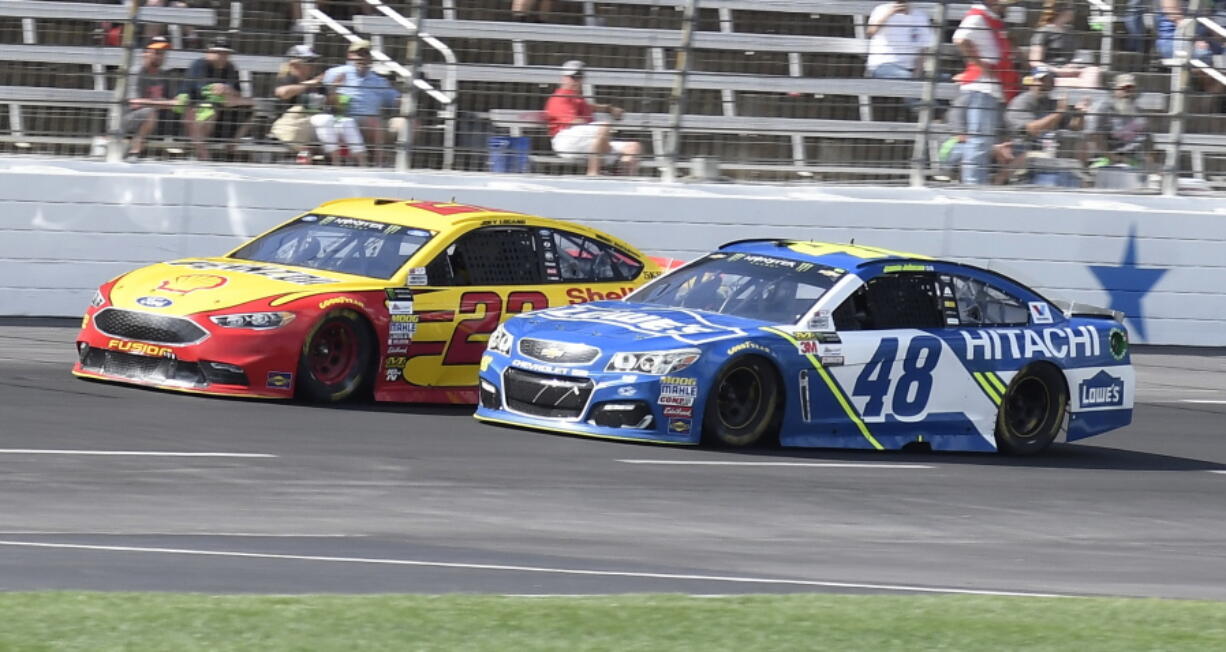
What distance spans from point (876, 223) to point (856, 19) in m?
1.91

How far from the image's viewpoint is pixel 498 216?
13445 mm

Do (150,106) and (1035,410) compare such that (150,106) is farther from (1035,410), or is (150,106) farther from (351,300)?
(1035,410)

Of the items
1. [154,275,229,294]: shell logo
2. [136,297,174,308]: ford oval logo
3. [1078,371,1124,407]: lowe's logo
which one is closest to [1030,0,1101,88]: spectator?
[1078,371,1124,407]: lowe's logo

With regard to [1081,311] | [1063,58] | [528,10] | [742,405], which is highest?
[528,10]

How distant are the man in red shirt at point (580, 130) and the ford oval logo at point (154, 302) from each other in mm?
5582

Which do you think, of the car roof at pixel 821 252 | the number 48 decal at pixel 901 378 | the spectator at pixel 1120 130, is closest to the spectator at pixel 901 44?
the spectator at pixel 1120 130

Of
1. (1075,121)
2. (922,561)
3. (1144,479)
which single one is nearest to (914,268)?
(1144,479)

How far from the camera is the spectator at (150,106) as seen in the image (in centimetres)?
1623

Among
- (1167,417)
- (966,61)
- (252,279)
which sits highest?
(966,61)

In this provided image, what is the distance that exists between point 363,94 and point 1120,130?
22.0 feet

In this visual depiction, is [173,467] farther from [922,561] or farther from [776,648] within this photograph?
[776,648]

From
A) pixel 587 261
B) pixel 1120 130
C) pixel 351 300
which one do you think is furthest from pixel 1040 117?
pixel 351 300

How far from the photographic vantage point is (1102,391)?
1312 cm

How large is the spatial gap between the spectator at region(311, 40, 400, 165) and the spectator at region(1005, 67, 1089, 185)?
5.45 meters
